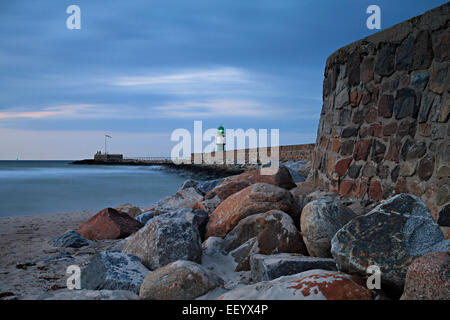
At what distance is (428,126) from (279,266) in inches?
77.7

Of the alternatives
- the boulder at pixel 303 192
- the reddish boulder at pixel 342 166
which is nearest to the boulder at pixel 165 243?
the boulder at pixel 303 192

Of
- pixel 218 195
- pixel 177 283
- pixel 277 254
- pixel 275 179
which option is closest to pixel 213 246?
pixel 277 254

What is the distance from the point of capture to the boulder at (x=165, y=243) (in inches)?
140

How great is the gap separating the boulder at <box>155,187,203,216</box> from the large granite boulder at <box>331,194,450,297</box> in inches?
146

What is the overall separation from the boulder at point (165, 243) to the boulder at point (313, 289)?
1205mm

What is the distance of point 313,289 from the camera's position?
2.24 meters

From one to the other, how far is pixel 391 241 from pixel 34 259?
3.91m

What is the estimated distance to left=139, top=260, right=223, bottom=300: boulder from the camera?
2.83m

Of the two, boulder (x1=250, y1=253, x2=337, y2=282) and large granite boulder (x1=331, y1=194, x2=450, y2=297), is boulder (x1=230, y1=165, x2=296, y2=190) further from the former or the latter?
large granite boulder (x1=331, y1=194, x2=450, y2=297)

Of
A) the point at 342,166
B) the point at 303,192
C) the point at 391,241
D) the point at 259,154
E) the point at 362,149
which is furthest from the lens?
the point at 259,154

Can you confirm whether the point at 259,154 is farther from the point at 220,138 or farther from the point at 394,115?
the point at 394,115

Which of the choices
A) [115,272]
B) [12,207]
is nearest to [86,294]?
[115,272]
